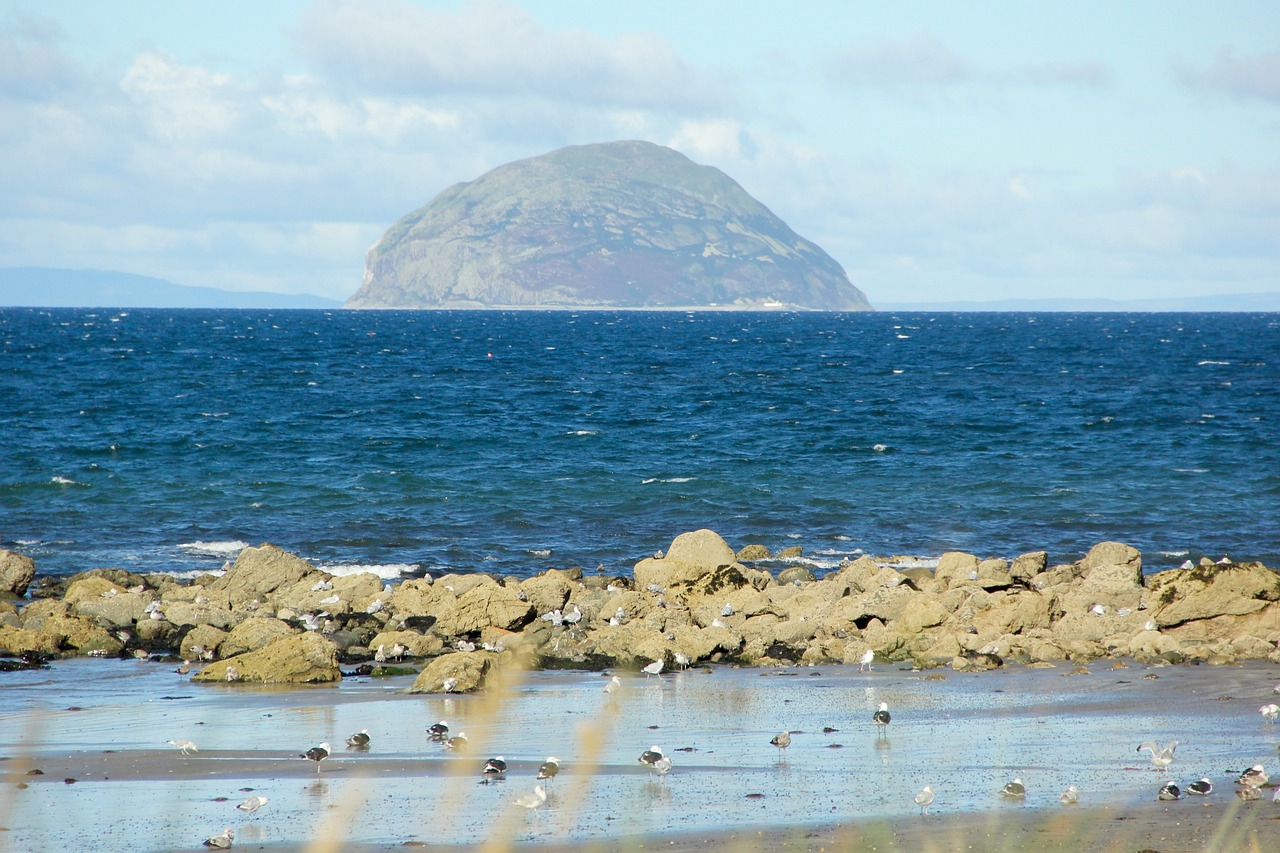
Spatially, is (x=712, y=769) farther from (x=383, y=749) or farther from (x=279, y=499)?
(x=279, y=499)

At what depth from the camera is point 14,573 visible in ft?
66.9

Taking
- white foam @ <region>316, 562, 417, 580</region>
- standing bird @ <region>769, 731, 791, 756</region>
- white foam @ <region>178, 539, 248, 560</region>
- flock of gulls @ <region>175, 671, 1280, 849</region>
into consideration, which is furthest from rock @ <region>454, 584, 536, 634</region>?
white foam @ <region>178, 539, 248, 560</region>

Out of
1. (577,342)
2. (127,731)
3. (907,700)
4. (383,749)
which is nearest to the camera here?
(383,749)

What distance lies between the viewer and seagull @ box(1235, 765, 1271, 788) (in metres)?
9.24

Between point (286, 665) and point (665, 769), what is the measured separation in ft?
21.7

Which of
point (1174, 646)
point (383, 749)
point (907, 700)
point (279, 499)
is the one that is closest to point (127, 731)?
point (383, 749)

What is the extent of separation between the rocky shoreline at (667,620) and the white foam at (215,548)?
16.4 feet

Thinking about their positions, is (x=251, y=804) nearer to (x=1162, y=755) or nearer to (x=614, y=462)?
(x=1162, y=755)

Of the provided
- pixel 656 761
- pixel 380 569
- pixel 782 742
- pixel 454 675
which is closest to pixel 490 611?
pixel 454 675

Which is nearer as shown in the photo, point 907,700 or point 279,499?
point 907,700

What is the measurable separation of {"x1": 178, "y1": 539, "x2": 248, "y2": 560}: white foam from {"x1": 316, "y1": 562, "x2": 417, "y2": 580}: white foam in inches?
112

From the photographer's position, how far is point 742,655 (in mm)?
16062

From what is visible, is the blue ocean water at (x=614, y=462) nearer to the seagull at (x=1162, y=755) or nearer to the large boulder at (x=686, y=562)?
the large boulder at (x=686, y=562)

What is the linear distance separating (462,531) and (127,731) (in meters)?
15.2
